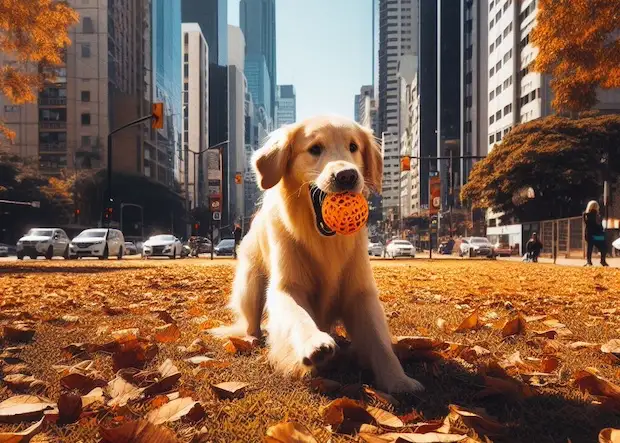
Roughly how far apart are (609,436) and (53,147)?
83.9 m

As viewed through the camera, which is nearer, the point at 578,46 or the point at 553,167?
the point at 578,46

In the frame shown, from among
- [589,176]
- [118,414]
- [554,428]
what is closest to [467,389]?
[554,428]

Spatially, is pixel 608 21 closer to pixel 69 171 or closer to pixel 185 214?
pixel 69 171

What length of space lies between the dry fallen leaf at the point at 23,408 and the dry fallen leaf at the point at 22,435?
17 centimetres

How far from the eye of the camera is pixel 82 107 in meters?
78.7

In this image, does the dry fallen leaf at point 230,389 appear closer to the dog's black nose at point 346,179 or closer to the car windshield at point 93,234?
the dog's black nose at point 346,179

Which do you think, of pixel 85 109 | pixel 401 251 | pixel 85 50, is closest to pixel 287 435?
pixel 401 251

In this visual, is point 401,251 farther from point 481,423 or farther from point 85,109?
point 85,109

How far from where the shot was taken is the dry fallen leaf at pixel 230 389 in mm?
2326

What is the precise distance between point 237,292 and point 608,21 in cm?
1143

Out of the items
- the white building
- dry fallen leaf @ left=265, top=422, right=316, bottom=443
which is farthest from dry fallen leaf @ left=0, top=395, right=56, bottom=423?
the white building

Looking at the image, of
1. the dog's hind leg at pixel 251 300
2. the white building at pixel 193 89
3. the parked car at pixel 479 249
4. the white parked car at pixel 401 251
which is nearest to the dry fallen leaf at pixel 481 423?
the dog's hind leg at pixel 251 300

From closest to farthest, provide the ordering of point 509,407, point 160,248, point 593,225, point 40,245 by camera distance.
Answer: point 509,407
point 593,225
point 40,245
point 160,248

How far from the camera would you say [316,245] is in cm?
309
